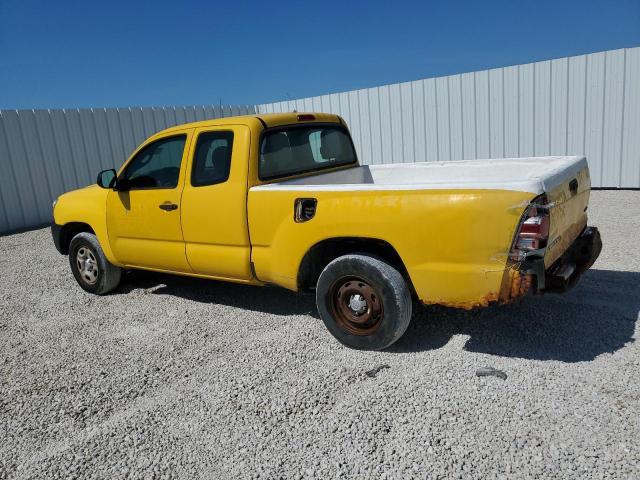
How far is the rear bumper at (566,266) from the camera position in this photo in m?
3.26

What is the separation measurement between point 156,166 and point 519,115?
832cm

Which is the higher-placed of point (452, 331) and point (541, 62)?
point (541, 62)

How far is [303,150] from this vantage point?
16.7 ft

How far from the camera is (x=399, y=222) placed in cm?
354

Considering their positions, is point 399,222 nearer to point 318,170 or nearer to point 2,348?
point 318,170

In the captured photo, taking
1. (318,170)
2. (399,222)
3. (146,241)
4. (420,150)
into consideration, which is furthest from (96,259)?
(420,150)

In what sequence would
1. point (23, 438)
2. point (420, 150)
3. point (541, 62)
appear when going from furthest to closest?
point (420, 150) < point (541, 62) < point (23, 438)

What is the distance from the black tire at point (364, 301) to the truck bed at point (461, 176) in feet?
1.88

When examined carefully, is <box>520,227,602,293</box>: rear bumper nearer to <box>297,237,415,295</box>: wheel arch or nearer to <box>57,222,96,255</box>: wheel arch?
<box>297,237,415,295</box>: wheel arch

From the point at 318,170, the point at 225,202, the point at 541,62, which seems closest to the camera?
the point at 225,202

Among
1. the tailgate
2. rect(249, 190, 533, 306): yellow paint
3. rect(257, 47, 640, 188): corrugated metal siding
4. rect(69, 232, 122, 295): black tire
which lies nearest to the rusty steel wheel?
rect(249, 190, 533, 306): yellow paint

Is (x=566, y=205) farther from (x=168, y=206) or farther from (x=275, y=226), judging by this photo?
(x=168, y=206)

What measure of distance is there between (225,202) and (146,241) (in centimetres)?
123

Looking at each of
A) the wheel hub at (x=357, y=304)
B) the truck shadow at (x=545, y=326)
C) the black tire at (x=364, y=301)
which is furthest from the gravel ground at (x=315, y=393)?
the wheel hub at (x=357, y=304)
